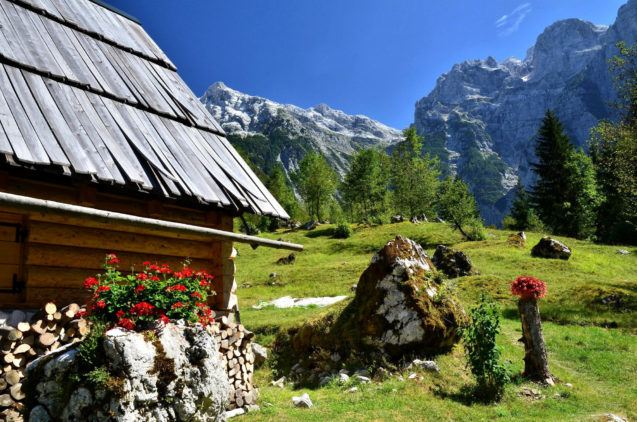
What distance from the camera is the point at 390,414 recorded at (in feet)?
24.1

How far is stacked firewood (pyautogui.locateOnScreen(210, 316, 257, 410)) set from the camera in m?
7.73

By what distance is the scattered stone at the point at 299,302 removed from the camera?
18922 mm

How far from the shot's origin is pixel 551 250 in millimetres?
26109

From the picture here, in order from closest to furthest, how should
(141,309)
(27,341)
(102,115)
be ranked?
1. (141,309)
2. (27,341)
3. (102,115)

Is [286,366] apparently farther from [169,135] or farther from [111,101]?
[111,101]

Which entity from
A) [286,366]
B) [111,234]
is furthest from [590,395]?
[111,234]

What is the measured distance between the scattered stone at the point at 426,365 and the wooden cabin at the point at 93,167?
5155mm

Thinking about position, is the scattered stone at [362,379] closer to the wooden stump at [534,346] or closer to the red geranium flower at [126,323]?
the wooden stump at [534,346]

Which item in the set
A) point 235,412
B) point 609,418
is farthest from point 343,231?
point 609,418

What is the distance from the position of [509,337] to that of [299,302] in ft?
33.5

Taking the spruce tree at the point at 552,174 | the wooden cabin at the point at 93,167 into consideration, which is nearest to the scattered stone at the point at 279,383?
the wooden cabin at the point at 93,167

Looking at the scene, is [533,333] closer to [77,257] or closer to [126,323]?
[126,323]

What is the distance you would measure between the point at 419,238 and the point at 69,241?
114ft

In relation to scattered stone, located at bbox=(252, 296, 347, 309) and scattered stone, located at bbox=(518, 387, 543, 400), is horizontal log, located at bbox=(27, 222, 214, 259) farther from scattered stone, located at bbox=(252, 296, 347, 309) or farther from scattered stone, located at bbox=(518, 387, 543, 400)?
scattered stone, located at bbox=(252, 296, 347, 309)
